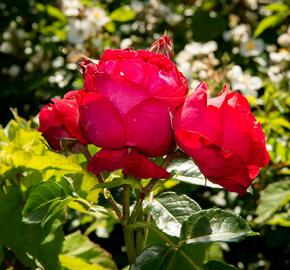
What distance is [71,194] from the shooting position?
0.85 meters

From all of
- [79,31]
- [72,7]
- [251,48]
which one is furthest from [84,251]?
[72,7]

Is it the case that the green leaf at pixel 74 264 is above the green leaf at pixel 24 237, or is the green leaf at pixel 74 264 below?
below

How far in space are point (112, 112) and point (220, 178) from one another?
0.48 feet

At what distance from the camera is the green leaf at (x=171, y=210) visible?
2.79ft

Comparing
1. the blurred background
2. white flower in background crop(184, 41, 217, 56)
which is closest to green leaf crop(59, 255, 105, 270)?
the blurred background

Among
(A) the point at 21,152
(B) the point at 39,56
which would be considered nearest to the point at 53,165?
(A) the point at 21,152

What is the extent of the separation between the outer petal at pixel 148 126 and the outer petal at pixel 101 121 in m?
0.01

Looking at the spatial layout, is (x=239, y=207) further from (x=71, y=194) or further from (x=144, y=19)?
(x=144, y=19)

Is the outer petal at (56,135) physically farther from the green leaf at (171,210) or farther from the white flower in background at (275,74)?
the white flower in background at (275,74)

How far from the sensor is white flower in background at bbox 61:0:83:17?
257 centimetres

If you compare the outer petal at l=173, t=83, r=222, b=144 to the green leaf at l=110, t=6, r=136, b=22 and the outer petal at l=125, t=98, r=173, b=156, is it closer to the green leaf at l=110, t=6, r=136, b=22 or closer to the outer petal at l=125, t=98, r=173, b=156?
the outer petal at l=125, t=98, r=173, b=156

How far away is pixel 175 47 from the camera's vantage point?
Result: 2.56 m

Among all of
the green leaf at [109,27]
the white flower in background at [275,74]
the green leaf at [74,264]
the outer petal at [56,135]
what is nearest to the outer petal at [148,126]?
the outer petal at [56,135]

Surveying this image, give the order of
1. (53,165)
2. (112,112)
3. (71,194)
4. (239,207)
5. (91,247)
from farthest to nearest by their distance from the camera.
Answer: (239,207) < (91,247) < (53,165) < (71,194) < (112,112)
